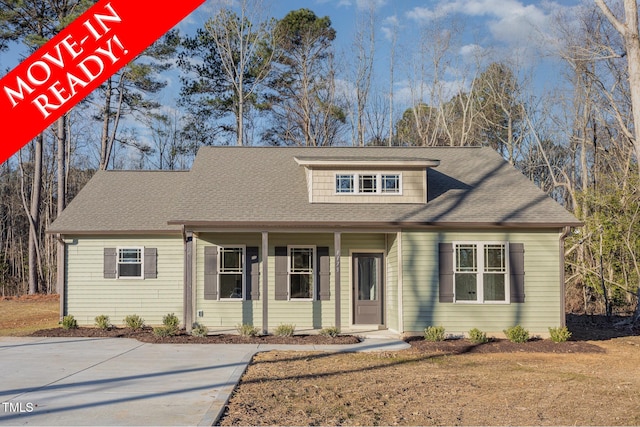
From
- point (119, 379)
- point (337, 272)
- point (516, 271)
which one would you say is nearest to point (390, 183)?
point (337, 272)

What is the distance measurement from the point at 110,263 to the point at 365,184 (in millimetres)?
6936

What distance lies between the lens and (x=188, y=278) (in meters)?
14.9

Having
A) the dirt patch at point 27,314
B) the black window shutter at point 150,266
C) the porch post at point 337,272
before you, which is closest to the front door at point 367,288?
the porch post at point 337,272

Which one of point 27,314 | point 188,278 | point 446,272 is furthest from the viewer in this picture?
point 27,314

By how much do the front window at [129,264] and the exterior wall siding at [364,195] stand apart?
4.93 m

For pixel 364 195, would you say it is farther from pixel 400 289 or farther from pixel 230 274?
pixel 230 274

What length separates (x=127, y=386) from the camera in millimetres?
8641

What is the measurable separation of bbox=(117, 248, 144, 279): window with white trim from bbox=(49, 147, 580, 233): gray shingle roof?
691 millimetres

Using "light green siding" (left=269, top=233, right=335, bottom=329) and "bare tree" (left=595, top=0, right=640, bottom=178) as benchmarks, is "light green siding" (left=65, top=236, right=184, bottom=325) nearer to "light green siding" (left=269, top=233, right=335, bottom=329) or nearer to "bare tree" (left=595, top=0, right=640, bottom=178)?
"light green siding" (left=269, top=233, right=335, bottom=329)

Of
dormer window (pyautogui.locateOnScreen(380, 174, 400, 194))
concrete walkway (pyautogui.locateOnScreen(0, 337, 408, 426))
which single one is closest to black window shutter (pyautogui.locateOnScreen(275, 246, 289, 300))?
concrete walkway (pyautogui.locateOnScreen(0, 337, 408, 426))

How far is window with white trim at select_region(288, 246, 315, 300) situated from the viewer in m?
16.0

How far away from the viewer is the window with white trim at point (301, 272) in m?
16.0

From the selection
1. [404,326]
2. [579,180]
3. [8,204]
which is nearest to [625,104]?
[579,180]

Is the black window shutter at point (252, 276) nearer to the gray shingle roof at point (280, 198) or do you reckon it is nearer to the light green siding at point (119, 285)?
the gray shingle roof at point (280, 198)
